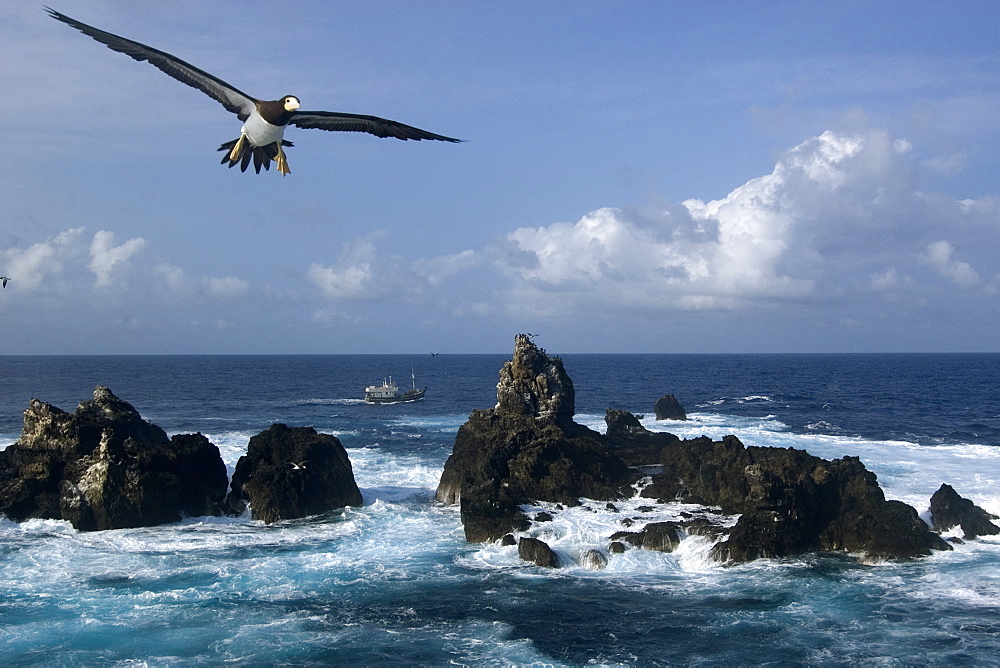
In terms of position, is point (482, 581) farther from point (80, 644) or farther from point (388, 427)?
point (388, 427)

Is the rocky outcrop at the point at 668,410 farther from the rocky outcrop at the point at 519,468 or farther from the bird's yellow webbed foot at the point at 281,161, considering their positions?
the bird's yellow webbed foot at the point at 281,161

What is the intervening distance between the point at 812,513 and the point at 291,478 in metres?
22.9

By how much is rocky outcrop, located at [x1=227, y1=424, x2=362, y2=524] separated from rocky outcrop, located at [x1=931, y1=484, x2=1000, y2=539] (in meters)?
26.1

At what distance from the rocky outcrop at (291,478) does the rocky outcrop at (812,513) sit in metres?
18.0

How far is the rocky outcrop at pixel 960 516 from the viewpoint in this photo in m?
32.2

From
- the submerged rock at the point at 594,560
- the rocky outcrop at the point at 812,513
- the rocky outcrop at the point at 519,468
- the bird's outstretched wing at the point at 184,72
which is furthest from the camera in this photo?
the rocky outcrop at the point at 519,468

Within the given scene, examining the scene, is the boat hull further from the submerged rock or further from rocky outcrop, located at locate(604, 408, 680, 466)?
the submerged rock

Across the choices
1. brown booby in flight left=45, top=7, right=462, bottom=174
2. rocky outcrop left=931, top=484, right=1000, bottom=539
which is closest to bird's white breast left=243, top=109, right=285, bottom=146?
brown booby in flight left=45, top=7, right=462, bottom=174

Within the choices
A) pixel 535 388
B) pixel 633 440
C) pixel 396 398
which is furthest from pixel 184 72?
pixel 396 398

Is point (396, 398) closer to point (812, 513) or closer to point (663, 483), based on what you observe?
point (663, 483)

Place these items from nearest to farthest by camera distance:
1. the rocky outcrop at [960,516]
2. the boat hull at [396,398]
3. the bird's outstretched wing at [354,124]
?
the bird's outstretched wing at [354,124] < the rocky outcrop at [960,516] < the boat hull at [396,398]

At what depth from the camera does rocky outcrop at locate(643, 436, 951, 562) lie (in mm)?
30094

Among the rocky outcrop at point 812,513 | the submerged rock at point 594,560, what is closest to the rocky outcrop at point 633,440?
the rocky outcrop at point 812,513

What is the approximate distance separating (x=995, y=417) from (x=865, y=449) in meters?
33.7
